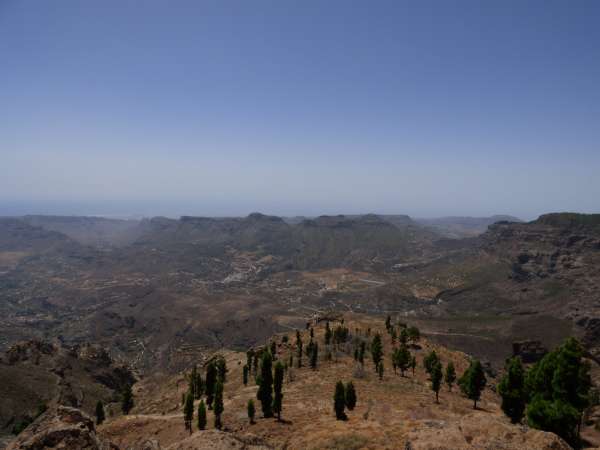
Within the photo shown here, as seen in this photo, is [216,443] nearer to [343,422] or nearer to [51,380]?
[343,422]

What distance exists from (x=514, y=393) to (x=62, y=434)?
53531mm

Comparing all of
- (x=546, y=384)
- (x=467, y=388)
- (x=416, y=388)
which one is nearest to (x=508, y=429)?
(x=546, y=384)

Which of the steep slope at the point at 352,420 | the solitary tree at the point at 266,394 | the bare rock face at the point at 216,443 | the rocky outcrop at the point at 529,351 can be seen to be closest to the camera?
the steep slope at the point at 352,420

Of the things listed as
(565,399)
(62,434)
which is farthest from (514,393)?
(62,434)

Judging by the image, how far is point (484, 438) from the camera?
902 inches

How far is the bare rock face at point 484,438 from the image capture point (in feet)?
71.4

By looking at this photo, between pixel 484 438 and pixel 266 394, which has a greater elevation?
pixel 484 438

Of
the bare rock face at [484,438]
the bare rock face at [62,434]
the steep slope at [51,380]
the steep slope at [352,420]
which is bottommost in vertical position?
the steep slope at [51,380]

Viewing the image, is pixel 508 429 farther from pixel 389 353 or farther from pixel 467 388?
pixel 389 353

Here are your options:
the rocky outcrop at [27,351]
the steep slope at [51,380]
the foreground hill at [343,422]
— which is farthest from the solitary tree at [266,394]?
the rocky outcrop at [27,351]

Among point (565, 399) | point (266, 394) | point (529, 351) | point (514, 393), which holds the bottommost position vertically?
point (529, 351)

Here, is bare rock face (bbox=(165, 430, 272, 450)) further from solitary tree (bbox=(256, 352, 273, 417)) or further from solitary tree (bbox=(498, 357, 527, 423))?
solitary tree (bbox=(498, 357, 527, 423))

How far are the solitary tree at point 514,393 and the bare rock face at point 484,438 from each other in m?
31.0

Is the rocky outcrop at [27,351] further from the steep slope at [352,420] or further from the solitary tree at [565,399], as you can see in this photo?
the solitary tree at [565,399]
